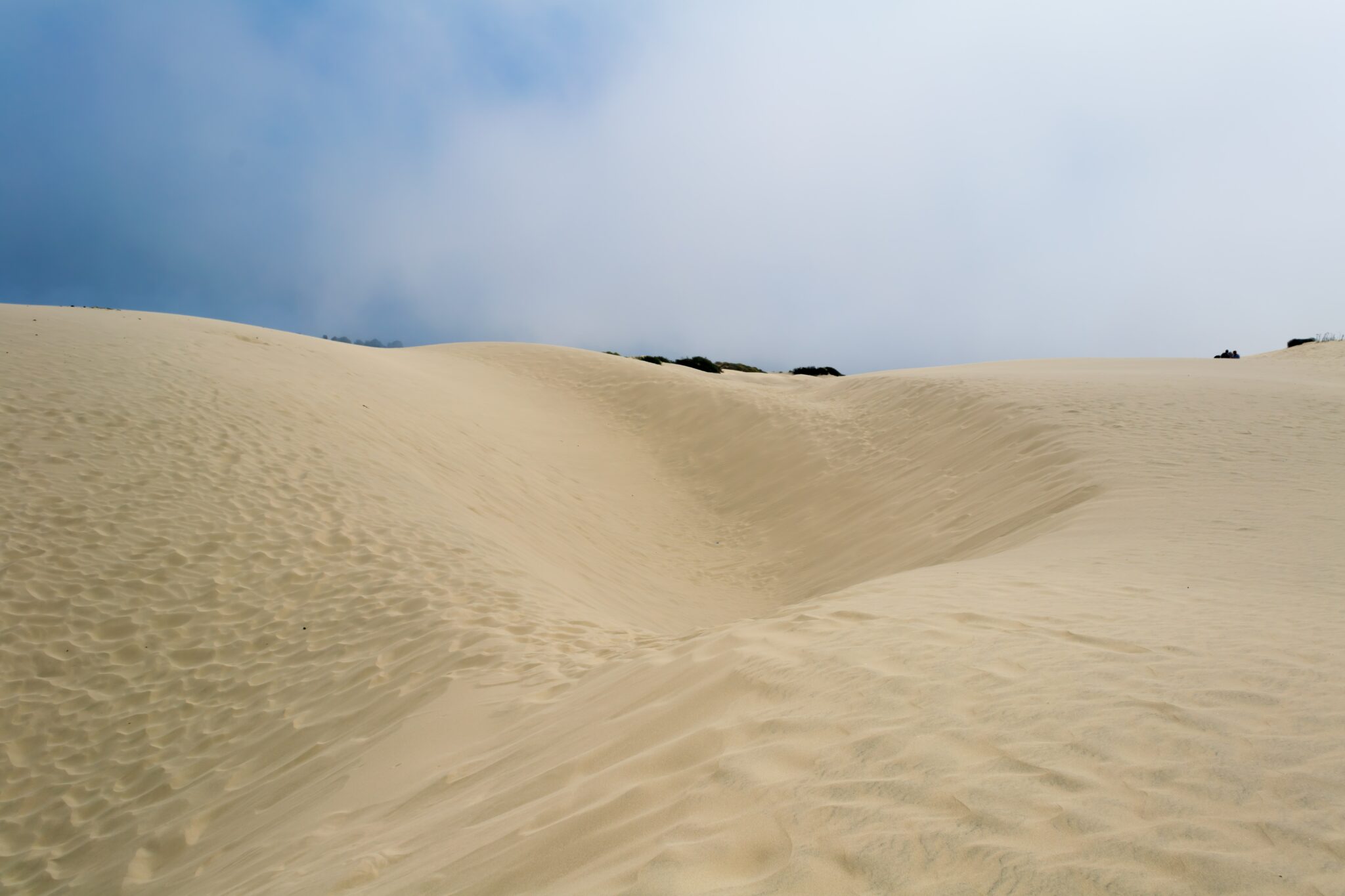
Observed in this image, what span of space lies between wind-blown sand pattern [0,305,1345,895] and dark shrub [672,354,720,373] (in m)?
14.8

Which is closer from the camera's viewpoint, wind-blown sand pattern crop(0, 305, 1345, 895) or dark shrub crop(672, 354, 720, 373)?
wind-blown sand pattern crop(0, 305, 1345, 895)

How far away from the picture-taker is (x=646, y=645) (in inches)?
219

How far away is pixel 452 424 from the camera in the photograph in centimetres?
1388

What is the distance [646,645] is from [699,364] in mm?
24217

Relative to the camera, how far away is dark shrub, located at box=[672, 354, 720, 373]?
28828 millimetres

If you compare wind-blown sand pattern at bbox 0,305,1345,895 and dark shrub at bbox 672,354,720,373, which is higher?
dark shrub at bbox 672,354,720,373

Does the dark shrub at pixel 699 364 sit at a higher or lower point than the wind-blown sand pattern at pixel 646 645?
higher

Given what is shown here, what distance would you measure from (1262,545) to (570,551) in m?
7.48

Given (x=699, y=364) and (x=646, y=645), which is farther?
→ (x=699, y=364)

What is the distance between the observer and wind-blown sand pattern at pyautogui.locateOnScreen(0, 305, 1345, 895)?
2.20 meters

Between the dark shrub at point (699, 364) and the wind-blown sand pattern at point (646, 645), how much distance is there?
14841 mm

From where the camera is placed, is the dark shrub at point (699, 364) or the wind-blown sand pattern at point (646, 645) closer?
the wind-blown sand pattern at point (646, 645)

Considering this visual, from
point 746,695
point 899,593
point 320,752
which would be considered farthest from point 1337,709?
point 320,752

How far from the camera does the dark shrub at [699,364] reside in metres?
28.8
